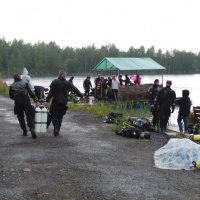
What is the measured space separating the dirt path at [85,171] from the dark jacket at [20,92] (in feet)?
2.85

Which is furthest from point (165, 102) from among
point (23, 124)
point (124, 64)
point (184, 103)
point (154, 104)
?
point (124, 64)

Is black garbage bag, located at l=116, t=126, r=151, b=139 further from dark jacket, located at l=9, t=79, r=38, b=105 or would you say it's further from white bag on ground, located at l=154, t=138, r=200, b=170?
dark jacket, located at l=9, t=79, r=38, b=105

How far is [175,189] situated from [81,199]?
1.43 m

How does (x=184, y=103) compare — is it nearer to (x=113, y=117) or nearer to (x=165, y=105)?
(x=165, y=105)

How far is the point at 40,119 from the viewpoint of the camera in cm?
985

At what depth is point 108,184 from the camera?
601 cm

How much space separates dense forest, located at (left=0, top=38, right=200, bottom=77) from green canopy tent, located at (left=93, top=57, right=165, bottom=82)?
271 ft

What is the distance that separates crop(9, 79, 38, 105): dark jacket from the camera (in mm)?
9477

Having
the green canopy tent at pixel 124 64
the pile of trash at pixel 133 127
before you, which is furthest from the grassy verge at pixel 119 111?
the green canopy tent at pixel 124 64

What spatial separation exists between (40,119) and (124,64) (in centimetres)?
1540

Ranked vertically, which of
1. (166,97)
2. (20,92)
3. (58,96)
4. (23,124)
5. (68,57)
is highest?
(68,57)

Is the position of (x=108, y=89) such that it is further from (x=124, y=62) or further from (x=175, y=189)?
(x=175, y=189)

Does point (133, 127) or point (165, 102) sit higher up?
point (165, 102)

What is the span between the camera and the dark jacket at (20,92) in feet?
31.1
